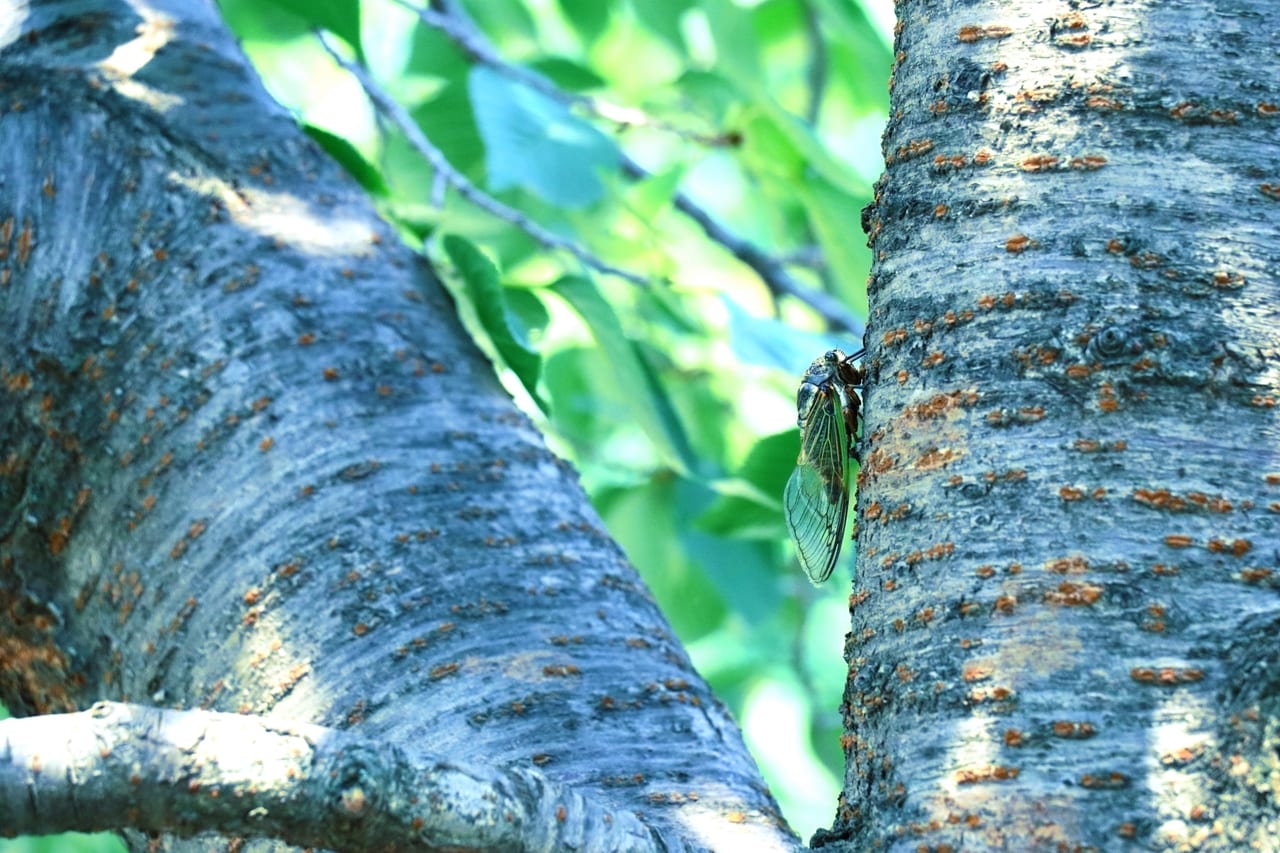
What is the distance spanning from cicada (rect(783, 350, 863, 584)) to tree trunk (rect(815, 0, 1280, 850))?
0.48ft

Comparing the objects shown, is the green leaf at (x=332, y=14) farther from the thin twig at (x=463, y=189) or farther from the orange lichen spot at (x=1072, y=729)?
the orange lichen spot at (x=1072, y=729)

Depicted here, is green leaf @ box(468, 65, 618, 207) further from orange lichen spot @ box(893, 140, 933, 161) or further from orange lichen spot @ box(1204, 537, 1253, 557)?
orange lichen spot @ box(1204, 537, 1253, 557)

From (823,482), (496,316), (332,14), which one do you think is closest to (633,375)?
(496,316)

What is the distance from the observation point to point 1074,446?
66 centimetres

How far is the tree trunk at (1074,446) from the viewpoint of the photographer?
0.60 meters

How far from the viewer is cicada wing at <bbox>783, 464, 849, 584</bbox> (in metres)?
0.93

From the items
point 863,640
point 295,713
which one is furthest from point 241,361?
point 863,640

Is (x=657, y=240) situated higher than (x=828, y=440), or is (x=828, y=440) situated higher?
(x=657, y=240)

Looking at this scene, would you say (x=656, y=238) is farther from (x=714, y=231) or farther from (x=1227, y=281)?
(x=1227, y=281)

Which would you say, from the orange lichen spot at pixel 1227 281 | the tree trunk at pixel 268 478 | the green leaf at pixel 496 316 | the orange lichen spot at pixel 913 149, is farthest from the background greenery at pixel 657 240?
the orange lichen spot at pixel 1227 281

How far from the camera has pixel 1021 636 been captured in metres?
0.64

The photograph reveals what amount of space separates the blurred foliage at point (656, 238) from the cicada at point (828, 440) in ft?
1.04

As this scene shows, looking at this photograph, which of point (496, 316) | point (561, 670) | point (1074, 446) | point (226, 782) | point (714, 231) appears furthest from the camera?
point (714, 231)

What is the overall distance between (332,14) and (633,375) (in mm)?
612
